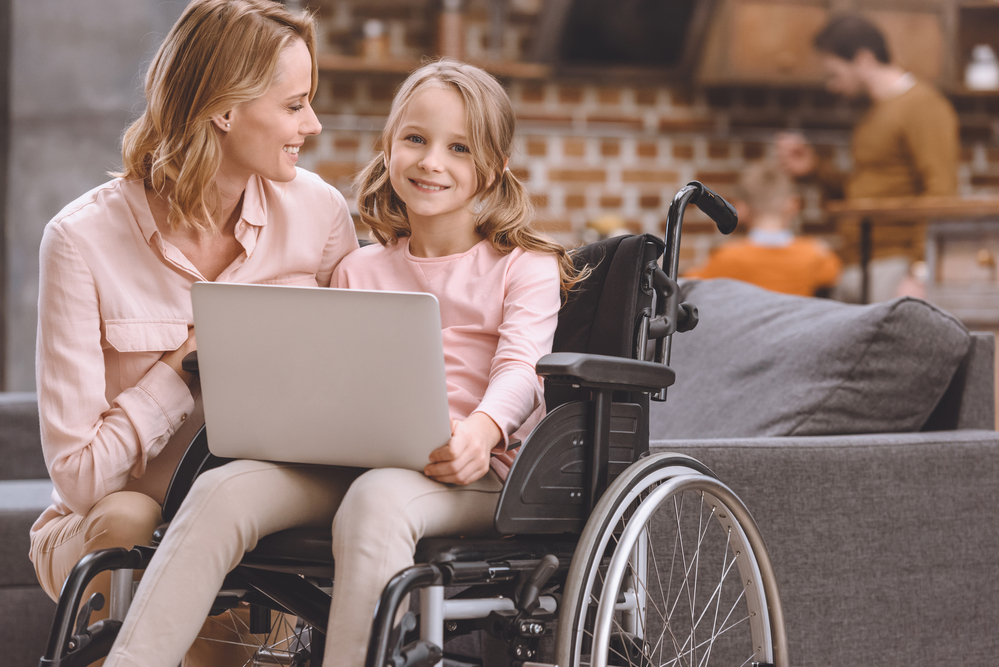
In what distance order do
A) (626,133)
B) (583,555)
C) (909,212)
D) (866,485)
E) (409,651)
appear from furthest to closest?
1. (626,133)
2. (909,212)
3. (866,485)
4. (583,555)
5. (409,651)

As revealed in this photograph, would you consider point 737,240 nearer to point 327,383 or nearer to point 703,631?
point 703,631

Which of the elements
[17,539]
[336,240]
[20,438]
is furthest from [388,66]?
[336,240]

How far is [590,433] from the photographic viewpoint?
1144 mm

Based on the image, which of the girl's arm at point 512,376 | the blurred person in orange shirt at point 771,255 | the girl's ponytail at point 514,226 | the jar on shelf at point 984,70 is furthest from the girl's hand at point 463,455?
the jar on shelf at point 984,70

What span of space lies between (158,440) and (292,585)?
0.25 meters

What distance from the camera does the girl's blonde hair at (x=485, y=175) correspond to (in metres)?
1.29

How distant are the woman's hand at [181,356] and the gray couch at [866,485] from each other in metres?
0.62

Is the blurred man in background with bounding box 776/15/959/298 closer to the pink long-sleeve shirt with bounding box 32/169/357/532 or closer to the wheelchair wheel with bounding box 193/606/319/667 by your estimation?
the wheelchair wheel with bounding box 193/606/319/667

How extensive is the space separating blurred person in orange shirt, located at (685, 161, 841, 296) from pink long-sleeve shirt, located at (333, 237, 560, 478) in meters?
2.52

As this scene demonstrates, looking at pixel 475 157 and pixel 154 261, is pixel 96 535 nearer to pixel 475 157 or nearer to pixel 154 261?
pixel 154 261

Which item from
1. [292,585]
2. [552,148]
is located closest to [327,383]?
[292,585]

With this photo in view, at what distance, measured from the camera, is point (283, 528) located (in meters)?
1.14

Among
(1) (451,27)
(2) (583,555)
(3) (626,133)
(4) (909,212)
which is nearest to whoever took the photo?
(2) (583,555)

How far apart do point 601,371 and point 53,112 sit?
2.64 metres
